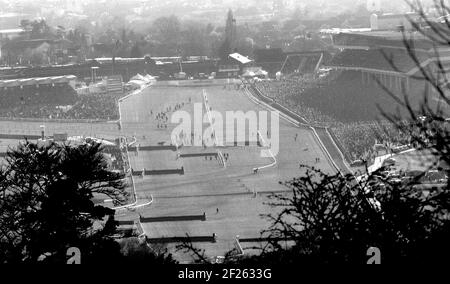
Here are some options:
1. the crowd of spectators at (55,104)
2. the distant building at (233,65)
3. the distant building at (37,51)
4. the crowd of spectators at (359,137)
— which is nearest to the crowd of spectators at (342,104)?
the crowd of spectators at (359,137)

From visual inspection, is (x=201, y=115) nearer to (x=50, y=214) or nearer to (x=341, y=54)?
(x=341, y=54)

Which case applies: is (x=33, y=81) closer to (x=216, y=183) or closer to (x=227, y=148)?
(x=227, y=148)

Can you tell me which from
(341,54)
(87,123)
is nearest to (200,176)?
(87,123)

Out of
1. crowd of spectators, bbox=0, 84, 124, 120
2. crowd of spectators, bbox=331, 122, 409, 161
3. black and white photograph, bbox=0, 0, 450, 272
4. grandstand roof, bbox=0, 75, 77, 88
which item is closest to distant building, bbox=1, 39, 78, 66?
black and white photograph, bbox=0, 0, 450, 272

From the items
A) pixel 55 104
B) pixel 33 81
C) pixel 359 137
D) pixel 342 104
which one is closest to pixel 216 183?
pixel 359 137

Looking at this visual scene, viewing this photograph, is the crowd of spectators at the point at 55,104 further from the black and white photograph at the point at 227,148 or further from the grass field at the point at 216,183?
the grass field at the point at 216,183

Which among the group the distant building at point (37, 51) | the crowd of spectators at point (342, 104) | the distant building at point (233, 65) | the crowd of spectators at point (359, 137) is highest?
the crowd of spectators at point (359, 137)
